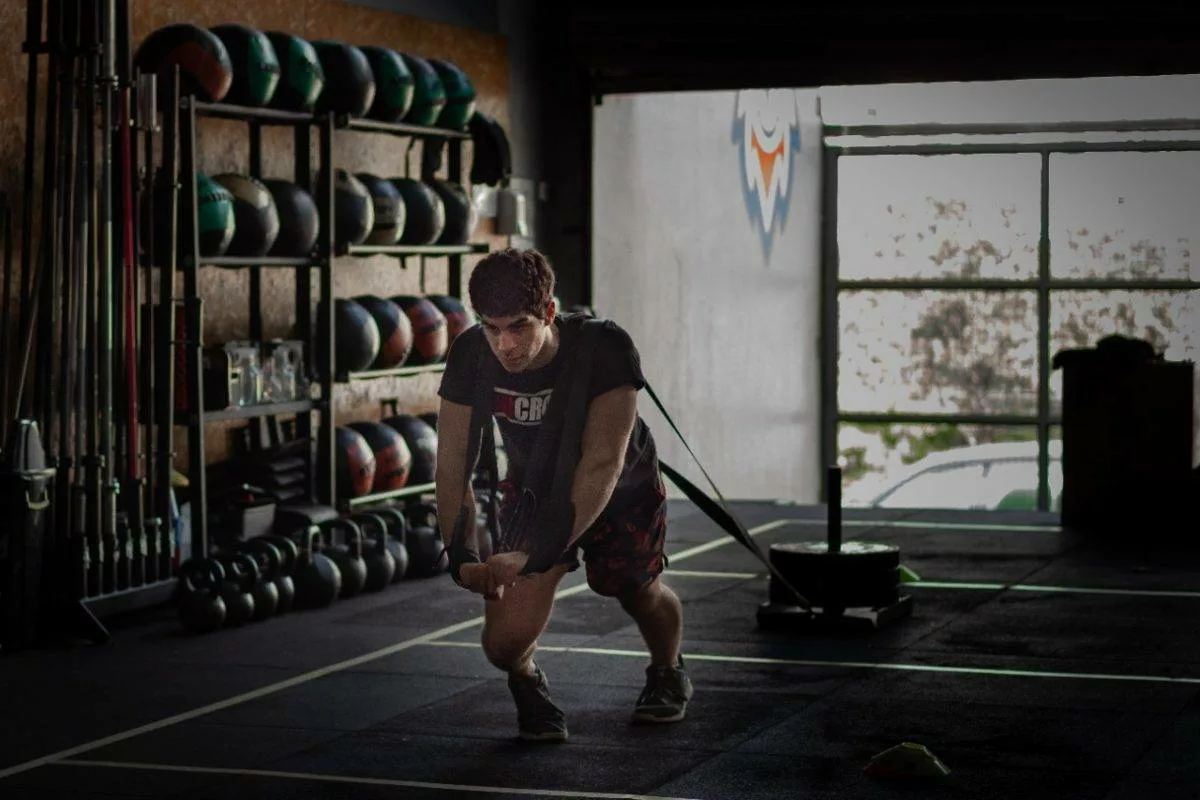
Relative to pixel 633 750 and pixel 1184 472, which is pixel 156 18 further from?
pixel 1184 472

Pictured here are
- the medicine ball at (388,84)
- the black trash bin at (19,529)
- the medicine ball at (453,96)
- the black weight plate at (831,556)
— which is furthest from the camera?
the medicine ball at (453,96)

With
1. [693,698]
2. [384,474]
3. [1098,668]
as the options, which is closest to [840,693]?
[693,698]

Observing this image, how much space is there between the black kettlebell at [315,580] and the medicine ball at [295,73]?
1696 mm

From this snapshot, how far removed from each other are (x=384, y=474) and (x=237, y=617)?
1574 millimetres

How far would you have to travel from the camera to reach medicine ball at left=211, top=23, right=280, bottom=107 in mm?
6836

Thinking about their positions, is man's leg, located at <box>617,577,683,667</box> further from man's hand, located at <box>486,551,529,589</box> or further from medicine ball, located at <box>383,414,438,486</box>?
medicine ball, located at <box>383,414,438,486</box>

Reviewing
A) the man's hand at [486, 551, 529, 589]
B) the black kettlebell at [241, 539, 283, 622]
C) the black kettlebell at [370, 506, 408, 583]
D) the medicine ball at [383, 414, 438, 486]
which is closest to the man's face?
the man's hand at [486, 551, 529, 589]

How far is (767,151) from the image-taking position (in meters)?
14.2

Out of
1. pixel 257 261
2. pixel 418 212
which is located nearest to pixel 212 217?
pixel 257 261

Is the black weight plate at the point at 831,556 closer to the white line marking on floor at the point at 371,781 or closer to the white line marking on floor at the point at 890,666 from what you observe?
the white line marking on floor at the point at 890,666

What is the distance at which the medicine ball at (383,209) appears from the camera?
7.74m

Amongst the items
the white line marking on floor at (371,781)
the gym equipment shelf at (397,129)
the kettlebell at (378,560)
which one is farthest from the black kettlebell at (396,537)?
the white line marking on floor at (371,781)

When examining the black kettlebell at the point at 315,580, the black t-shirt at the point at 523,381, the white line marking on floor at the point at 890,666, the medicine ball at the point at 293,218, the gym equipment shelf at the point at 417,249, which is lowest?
the white line marking on floor at the point at 890,666

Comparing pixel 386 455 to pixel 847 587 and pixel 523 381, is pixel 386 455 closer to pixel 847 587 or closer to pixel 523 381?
pixel 847 587
